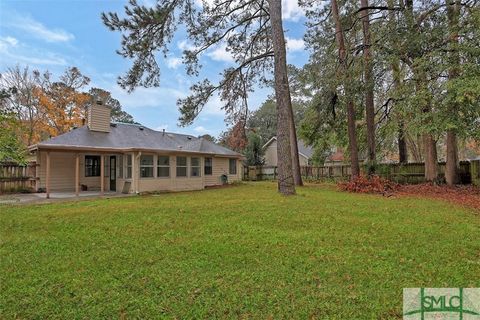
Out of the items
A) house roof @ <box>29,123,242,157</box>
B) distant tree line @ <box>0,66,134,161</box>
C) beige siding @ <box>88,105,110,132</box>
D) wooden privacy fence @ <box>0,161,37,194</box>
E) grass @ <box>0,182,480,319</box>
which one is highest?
distant tree line @ <box>0,66,134,161</box>

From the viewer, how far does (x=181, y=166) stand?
623 inches

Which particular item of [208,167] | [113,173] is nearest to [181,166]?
[208,167]

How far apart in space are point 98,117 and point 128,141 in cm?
191

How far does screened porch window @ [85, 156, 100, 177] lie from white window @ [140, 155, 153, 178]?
316 cm

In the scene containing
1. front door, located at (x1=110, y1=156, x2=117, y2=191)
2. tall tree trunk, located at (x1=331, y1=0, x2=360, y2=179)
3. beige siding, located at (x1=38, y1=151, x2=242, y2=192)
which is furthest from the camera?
front door, located at (x1=110, y1=156, x2=117, y2=191)

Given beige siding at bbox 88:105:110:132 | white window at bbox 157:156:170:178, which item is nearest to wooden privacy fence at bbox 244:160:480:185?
white window at bbox 157:156:170:178

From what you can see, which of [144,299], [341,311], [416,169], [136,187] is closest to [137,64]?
[136,187]

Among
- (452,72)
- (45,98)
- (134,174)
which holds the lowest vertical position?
(134,174)

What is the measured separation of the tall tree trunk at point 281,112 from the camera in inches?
404

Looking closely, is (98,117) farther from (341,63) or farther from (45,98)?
(45,98)

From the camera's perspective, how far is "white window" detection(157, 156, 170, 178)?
48.1 feet

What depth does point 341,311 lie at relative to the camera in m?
2.67

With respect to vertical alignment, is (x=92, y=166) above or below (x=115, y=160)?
below

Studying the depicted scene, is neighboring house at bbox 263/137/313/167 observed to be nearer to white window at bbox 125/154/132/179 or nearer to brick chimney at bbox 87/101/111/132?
brick chimney at bbox 87/101/111/132
